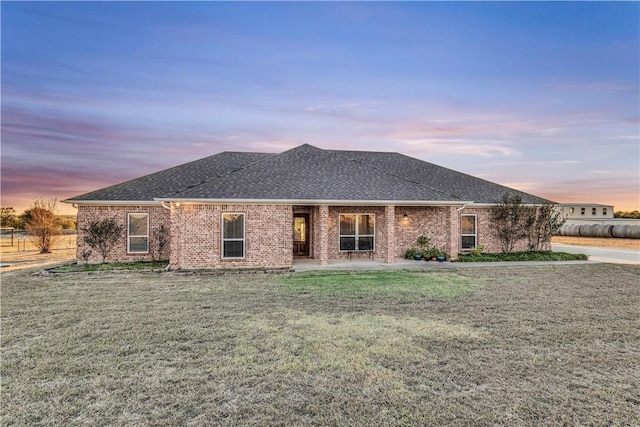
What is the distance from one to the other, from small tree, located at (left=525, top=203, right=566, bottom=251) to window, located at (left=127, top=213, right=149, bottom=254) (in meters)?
18.7

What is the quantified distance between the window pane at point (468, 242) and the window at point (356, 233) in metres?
4.97

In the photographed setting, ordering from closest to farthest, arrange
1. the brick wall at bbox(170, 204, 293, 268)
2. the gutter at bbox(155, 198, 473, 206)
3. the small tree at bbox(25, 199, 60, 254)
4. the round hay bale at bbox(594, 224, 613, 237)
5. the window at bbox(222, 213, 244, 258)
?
the gutter at bbox(155, 198, 473, 206), the brick wall at bbox(170, 204, 293, 268), the window at bbox(222, 213, 244, 258), the small tree at bbox(25, 199, 60, 254), the round hay bale at bbox(594, 224, 613, 237)

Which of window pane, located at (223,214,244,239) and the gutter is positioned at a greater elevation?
the gutter

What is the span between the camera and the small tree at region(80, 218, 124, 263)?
14836mm

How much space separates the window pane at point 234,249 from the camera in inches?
538

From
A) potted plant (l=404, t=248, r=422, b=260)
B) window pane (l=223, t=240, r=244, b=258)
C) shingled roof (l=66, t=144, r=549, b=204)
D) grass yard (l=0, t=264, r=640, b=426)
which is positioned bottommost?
grass yard (l=0, t=264, r=640, b=426)

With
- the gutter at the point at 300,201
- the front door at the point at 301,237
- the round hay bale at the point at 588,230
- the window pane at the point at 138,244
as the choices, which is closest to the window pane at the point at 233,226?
the gutter at the point at 300,201

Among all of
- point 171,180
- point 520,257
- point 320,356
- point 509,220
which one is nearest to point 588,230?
point 509,220

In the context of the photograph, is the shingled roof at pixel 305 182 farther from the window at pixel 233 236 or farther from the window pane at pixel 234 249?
the window pane at pixel 234 249

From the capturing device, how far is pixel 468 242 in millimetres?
17500

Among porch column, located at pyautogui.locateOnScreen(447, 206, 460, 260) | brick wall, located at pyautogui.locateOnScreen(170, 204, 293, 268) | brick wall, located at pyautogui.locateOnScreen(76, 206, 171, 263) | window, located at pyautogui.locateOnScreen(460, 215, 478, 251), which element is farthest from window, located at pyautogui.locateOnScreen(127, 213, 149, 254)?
window, located at pyautogui.locateOnScreen(460, 215, 478, 251)

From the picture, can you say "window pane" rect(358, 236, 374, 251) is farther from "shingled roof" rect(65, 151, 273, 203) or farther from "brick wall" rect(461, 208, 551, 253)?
"shingled roof" rect(65, 151, 273, 203)

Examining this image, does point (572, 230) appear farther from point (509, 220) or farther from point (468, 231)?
point (468, 231)

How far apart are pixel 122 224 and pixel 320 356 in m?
13.8
